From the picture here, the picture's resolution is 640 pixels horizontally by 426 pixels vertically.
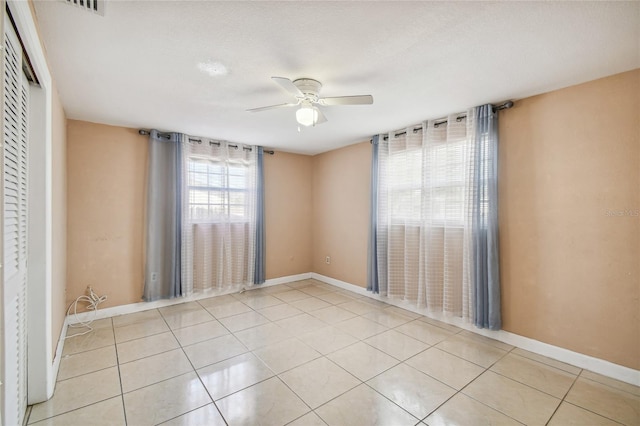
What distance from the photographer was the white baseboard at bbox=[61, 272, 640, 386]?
2229 mm

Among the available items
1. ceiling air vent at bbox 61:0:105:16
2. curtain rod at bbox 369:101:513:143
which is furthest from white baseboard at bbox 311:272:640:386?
ceiling air vent at bbox 61:0:105:16

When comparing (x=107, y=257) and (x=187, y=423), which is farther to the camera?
(x=107, y=257)

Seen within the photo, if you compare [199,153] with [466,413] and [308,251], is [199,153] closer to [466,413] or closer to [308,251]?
[308,251]

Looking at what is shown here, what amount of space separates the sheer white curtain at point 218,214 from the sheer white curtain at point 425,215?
2125 millimetres

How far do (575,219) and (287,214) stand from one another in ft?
13.0

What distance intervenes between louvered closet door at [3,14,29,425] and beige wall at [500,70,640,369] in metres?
3.64

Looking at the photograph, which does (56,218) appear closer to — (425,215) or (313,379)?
(313,379)

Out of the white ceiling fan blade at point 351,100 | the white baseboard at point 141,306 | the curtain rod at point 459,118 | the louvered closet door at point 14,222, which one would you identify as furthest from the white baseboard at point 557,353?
the louvered closet door at point 14,222

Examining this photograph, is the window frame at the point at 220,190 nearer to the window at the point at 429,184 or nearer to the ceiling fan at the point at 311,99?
the ceiling fan at the point at 311,99

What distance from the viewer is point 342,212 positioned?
485cm

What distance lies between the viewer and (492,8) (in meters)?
1.51

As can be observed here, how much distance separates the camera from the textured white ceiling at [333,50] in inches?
60.6

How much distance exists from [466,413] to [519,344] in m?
1.32

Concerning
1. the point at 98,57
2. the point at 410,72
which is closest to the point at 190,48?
the point at 98,57
